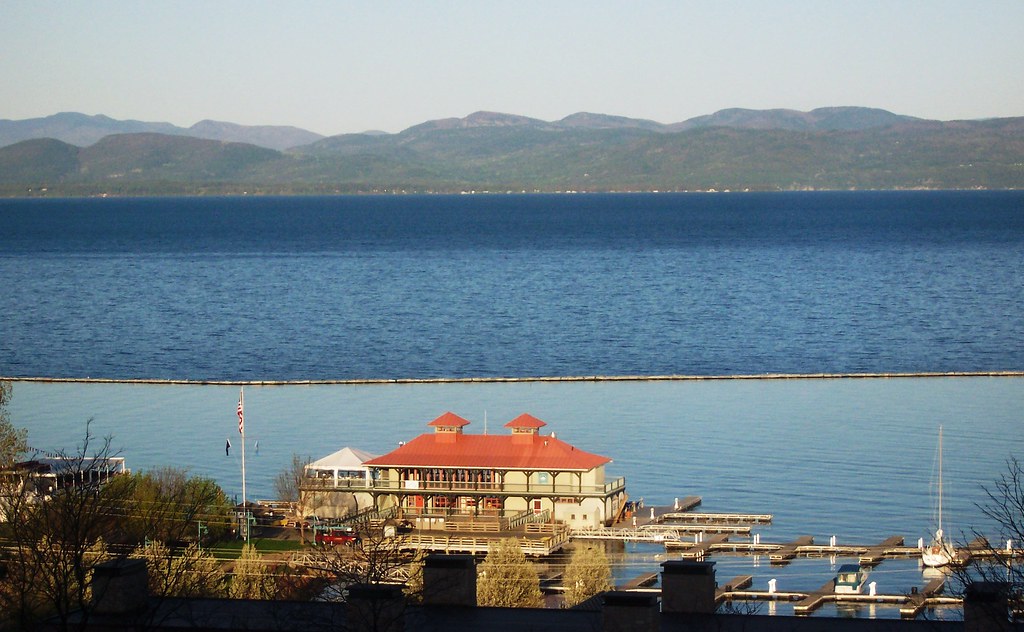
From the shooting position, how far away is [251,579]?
31422 millimetres

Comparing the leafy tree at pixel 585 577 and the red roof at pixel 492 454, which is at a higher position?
the red roof at pixel 492 454

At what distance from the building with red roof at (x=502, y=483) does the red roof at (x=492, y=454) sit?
3cm

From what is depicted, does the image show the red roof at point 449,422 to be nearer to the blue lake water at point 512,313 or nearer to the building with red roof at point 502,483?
the building with red roof at point 502,483

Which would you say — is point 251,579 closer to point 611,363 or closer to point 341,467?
point 341,467

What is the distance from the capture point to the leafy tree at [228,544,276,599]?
29.8 m

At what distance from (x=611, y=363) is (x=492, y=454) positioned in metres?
33.7

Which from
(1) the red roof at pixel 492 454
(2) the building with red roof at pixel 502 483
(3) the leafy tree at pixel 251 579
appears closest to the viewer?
(3) the leafy tree at pixel 251 579

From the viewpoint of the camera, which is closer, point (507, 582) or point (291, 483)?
point (507, 582)

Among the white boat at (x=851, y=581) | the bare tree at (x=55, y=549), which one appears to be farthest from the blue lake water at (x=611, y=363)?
the bare tree at (x=55, y=549)

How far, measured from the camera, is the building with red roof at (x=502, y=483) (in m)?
44.2

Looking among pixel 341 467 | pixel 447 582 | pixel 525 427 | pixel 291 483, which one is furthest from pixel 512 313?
pixel 447 582

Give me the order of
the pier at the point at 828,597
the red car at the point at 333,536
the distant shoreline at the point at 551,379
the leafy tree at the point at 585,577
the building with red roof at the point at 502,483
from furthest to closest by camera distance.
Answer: the distant shoreline at the point at 551,379 < the building with red roof at the point at 502,483 < the red car at the point at 333,536 < the pier at the point at 828,597 < the leafy tree at the point at 585,577

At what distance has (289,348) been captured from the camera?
8694 cm

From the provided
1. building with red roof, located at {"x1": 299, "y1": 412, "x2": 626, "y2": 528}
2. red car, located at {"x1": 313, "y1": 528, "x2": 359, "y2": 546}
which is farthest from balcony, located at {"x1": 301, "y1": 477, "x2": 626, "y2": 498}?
red car, located at {"x1": 313, "y1": 528, "x2": 359, "y2": 546}
